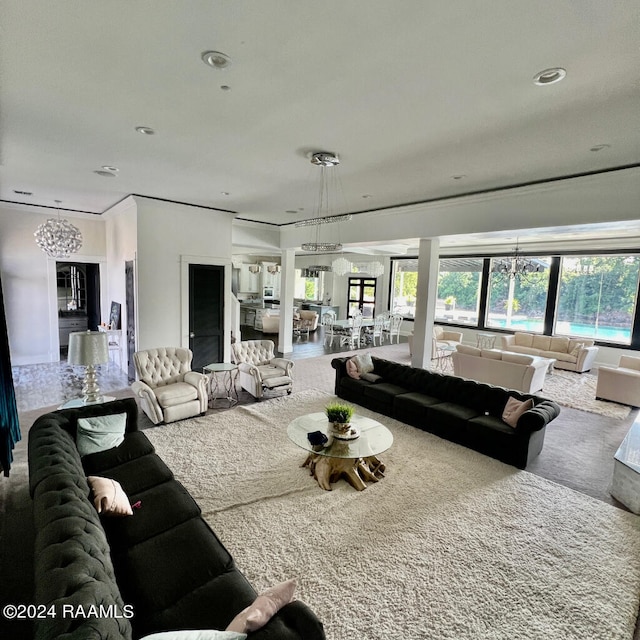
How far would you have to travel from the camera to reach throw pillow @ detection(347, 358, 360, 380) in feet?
19.5

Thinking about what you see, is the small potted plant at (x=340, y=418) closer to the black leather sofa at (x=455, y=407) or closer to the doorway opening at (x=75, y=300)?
the black leather sofa at (x=455, y=407)

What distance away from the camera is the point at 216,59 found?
7.44ft

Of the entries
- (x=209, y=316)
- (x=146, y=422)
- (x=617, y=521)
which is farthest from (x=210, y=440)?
(x=617, y=521)

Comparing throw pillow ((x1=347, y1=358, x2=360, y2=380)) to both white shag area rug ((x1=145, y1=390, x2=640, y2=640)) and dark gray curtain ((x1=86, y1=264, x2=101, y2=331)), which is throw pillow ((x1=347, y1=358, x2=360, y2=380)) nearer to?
white shag area rug ((x1=145, y1=390, x2=640, y2=640))

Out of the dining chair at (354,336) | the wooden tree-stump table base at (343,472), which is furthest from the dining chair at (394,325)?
the wooden tree-stump table base at (343,472)

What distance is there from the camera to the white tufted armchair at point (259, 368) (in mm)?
5941

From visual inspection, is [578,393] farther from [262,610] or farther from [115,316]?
[115,316]

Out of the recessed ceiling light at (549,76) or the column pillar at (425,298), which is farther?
the column pillar at (425,298)

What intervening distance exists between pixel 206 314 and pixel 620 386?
774 centimetres

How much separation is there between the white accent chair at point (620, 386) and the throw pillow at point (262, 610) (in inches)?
277

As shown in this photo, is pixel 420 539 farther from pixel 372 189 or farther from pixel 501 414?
pixel 372 189

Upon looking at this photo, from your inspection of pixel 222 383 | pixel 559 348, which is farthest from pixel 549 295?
pixel 222 383

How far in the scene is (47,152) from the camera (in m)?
4.14

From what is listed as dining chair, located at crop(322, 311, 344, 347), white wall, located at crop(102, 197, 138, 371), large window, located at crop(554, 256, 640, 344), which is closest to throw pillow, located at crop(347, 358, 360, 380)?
white wall, located at crop(102, 197, 138, 371)
